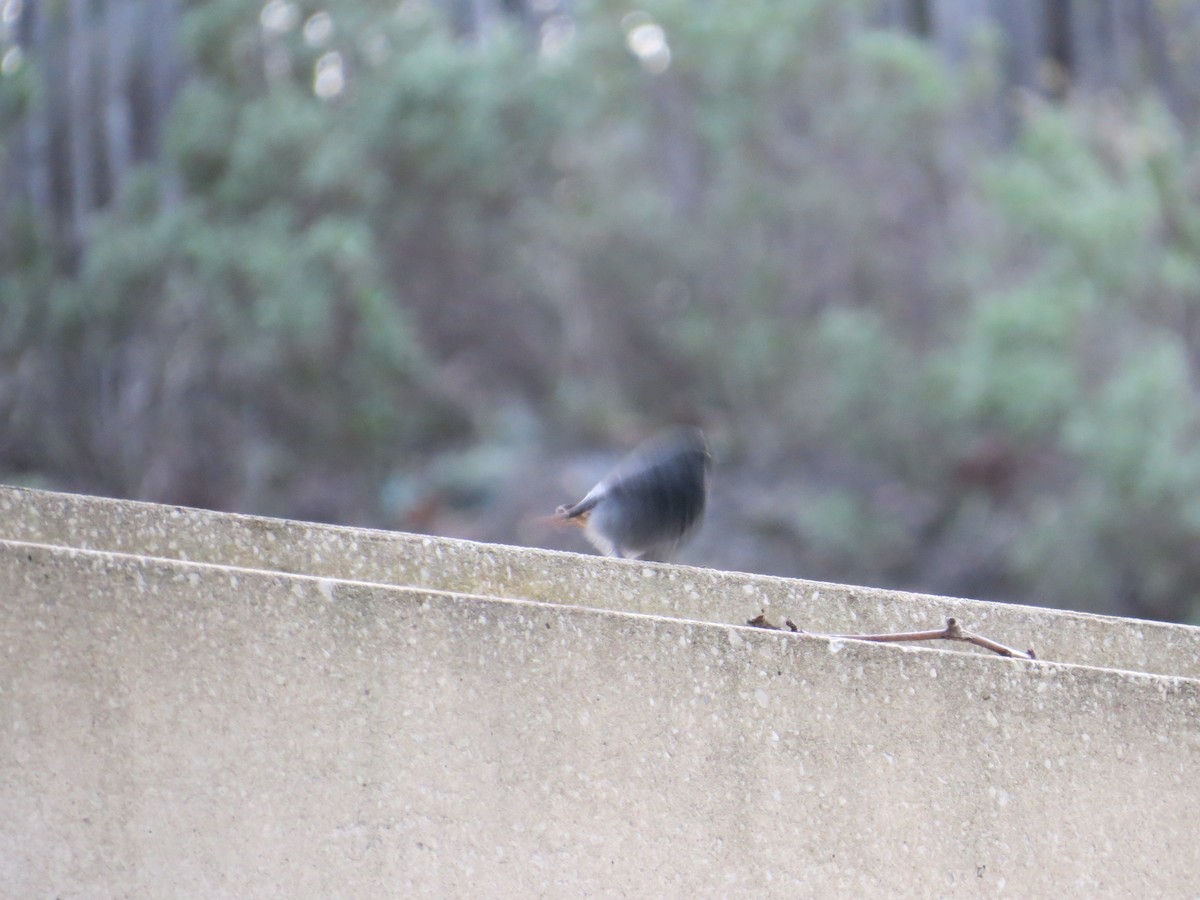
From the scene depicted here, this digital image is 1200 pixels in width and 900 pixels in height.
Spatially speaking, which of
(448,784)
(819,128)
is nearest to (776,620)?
(448,784)

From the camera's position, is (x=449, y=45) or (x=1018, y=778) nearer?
(x=1018, y=778)

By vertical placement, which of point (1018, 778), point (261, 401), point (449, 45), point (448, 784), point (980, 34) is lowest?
point (261, 401)

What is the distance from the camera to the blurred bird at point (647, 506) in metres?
3.71

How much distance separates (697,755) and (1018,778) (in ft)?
1.23

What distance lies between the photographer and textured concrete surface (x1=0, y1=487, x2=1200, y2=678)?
2.04 meters

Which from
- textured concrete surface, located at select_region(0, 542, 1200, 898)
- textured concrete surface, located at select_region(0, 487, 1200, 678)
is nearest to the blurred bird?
textured concrete surface, located at select_region(0, 487, 1200, 678)

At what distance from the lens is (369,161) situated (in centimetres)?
1174

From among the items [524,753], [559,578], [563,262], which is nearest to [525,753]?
[524,753]

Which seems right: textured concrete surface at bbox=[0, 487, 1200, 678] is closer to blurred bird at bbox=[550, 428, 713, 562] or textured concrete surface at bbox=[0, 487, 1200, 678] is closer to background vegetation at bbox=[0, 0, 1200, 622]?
blurred bird at bbox=[550, 428, 713, 562]

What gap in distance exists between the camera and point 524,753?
170cm

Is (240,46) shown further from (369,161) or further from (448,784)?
(448,784)

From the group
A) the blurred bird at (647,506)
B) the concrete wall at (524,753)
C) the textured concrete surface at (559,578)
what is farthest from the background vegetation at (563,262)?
the concrete wall at (524,753)

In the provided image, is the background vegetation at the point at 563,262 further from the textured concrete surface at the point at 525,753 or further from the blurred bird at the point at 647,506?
the textured concrete surface at the point at 525,753

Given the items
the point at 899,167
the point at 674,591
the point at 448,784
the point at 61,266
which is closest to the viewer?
the point at 448,784
